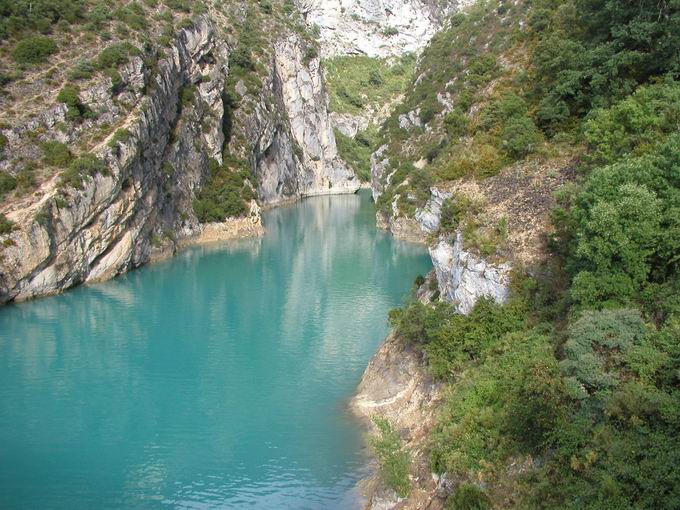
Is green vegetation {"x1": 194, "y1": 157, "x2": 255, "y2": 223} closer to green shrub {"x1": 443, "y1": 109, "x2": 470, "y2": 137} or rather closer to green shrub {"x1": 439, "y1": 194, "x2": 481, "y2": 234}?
green shrub {"x1": 443, "y1": 109, "x2": 470, "y2": 137}

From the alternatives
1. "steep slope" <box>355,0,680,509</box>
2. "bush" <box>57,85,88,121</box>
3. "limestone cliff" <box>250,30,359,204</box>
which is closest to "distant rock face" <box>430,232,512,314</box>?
"steep slope" <box>355,0,680,509</box>

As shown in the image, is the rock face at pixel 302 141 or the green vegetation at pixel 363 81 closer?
the rock face at pixel 302 141

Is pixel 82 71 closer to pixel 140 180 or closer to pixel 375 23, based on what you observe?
pixel 140 180

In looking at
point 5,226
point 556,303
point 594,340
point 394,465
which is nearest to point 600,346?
point 594,340

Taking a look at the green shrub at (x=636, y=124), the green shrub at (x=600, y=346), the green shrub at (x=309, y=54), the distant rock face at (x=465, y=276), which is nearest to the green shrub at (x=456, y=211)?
the distant rock face at (x=465, y=276)

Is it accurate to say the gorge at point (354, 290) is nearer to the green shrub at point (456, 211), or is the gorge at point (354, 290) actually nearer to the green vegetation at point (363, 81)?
the green shrub at point (456, 211)
